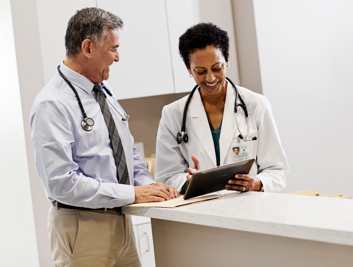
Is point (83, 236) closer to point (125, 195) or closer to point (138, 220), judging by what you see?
point (125, 195)

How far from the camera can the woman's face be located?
5.72 feet

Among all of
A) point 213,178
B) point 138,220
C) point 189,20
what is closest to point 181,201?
point 213,178

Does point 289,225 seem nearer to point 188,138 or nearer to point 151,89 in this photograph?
point 188,138

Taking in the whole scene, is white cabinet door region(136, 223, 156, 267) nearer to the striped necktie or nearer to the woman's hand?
the striped necktie

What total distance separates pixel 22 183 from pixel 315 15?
7.68ft

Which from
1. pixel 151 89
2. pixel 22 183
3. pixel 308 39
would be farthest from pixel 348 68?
pixel 22 183

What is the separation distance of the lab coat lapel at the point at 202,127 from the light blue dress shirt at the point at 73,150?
1.24 ft

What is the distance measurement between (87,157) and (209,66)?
656 millimetres

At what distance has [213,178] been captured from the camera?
1349 mm

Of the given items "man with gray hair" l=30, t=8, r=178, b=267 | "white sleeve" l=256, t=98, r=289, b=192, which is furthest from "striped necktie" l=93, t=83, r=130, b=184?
"white sleeve" l=256, t=98, r=289, b=192

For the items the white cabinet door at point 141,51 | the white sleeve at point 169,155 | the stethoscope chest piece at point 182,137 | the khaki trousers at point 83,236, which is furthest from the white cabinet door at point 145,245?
the khaki trousers at point 83,236

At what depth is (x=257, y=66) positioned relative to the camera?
2.94 meters

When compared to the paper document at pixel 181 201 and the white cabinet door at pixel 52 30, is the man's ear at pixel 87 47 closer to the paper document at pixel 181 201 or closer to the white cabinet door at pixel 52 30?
the paper document at pixel 181 201

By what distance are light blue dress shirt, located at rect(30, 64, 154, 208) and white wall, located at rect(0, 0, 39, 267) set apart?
1085 mm
